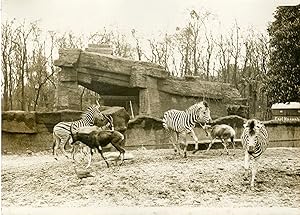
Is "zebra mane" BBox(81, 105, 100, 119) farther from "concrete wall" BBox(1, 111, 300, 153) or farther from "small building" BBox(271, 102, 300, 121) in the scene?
"small building" BBox(271, 102, 300, 121)

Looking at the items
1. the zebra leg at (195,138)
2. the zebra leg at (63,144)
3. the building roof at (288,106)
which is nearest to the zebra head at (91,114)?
the zebra leg at (63,144)

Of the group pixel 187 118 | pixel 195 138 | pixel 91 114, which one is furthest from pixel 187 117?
pixel 91 114

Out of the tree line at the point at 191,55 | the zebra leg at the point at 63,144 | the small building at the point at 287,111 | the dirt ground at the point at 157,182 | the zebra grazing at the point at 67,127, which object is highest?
the tree line at the point at 191,55

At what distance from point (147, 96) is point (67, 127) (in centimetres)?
45

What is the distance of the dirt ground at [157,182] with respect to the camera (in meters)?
2.68

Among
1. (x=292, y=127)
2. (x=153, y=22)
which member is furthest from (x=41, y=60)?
(x=292, y=127)

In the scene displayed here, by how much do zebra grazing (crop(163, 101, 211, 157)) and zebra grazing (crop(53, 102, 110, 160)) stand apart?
0.33m

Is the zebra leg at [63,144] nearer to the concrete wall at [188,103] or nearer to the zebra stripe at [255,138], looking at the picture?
the concrete wall at [188,103]

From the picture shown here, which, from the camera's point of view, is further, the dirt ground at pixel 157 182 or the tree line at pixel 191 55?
the tree line at pixel 191 55

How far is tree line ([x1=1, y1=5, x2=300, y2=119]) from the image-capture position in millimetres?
2822

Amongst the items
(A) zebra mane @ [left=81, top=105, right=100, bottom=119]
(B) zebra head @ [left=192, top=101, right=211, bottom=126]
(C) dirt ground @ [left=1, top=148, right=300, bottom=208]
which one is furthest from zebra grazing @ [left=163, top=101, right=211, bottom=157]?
(A) zebra mane @ [left=81, top=105, right=100, bottom=119]

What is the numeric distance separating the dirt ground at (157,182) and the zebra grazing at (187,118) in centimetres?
12

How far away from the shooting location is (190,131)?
2867 millimetres

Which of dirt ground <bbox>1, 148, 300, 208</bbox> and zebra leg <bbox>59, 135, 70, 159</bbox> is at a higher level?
zebra leg <bbox>59, 135, 70, 159</bbox>
